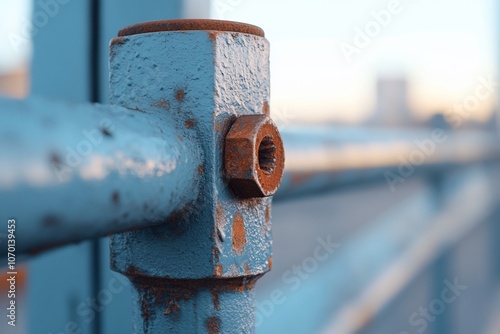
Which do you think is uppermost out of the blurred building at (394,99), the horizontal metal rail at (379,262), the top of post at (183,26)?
the top of post at (183,26)

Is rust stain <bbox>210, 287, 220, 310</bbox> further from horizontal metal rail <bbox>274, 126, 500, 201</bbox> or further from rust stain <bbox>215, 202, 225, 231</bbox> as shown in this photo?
horizontal metal rail <bbox>274, 126, 500, 201</bbox>

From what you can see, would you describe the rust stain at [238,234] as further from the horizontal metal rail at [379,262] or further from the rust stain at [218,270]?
the horizontal metal rail at [379,262]

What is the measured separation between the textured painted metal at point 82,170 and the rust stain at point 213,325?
0.08 meters

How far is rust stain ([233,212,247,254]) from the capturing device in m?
0.35

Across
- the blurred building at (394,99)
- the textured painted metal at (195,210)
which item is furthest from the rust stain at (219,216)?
the blurred building at (394,99)

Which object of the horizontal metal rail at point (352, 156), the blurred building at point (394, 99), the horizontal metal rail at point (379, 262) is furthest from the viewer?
the blurred building at point (394, 99)

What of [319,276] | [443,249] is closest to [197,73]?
[319,276]

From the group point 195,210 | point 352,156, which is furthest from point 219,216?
point 352,156

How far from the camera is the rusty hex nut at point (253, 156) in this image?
33 cm

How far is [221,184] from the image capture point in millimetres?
338

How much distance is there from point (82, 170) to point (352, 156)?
0.48 metres

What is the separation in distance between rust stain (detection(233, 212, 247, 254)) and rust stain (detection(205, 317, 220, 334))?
0.04 meters

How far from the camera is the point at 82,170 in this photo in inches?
9.0

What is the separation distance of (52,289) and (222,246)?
431 mm
